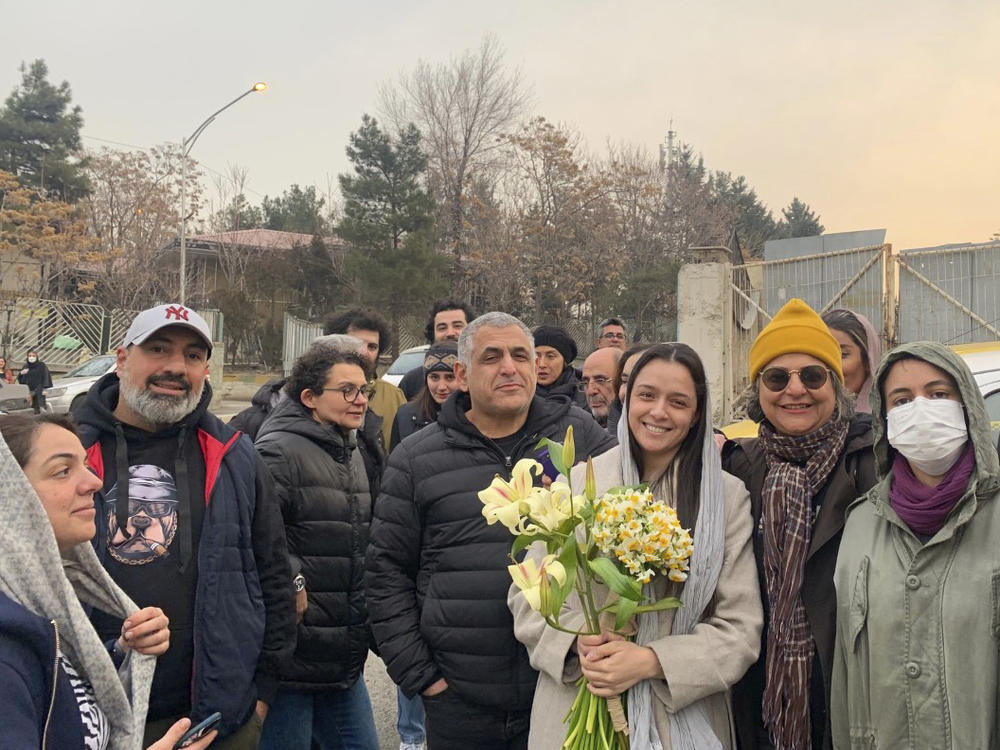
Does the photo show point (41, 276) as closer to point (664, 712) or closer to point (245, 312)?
point (245, 312)

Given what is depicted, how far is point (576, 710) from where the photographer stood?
231 cm

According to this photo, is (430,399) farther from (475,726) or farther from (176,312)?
(475,726)

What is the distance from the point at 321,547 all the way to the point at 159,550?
32.6 inches

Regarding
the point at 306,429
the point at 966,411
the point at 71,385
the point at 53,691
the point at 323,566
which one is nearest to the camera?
the point at 53,691

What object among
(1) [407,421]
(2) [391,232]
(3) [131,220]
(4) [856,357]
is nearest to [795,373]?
(4) [856,357]

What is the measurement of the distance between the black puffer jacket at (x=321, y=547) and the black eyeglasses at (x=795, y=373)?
6.00 ft

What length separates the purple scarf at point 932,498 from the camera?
2.18m

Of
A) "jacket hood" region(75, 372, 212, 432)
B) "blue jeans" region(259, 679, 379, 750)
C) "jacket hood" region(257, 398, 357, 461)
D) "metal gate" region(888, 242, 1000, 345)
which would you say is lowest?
"blue jeans" region(259, 679, 379, 750)

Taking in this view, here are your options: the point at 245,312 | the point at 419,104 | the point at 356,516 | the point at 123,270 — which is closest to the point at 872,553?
the point at 356,516

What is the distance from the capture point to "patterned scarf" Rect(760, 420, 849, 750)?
240cm

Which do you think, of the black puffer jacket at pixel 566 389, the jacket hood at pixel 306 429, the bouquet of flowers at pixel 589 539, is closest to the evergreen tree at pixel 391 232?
the black puffer jacket at pixel 566 389

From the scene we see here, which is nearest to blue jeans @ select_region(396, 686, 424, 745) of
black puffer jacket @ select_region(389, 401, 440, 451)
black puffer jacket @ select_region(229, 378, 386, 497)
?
black puffer jacket @ select_region(229, 378, 386, 497)

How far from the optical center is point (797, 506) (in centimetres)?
247

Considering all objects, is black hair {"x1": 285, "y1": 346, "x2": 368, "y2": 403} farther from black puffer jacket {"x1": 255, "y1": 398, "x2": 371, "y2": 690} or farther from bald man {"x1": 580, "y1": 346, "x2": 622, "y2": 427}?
bald man {"x1": 580, "y1": 346, "x2": 622, "y2": 427}
